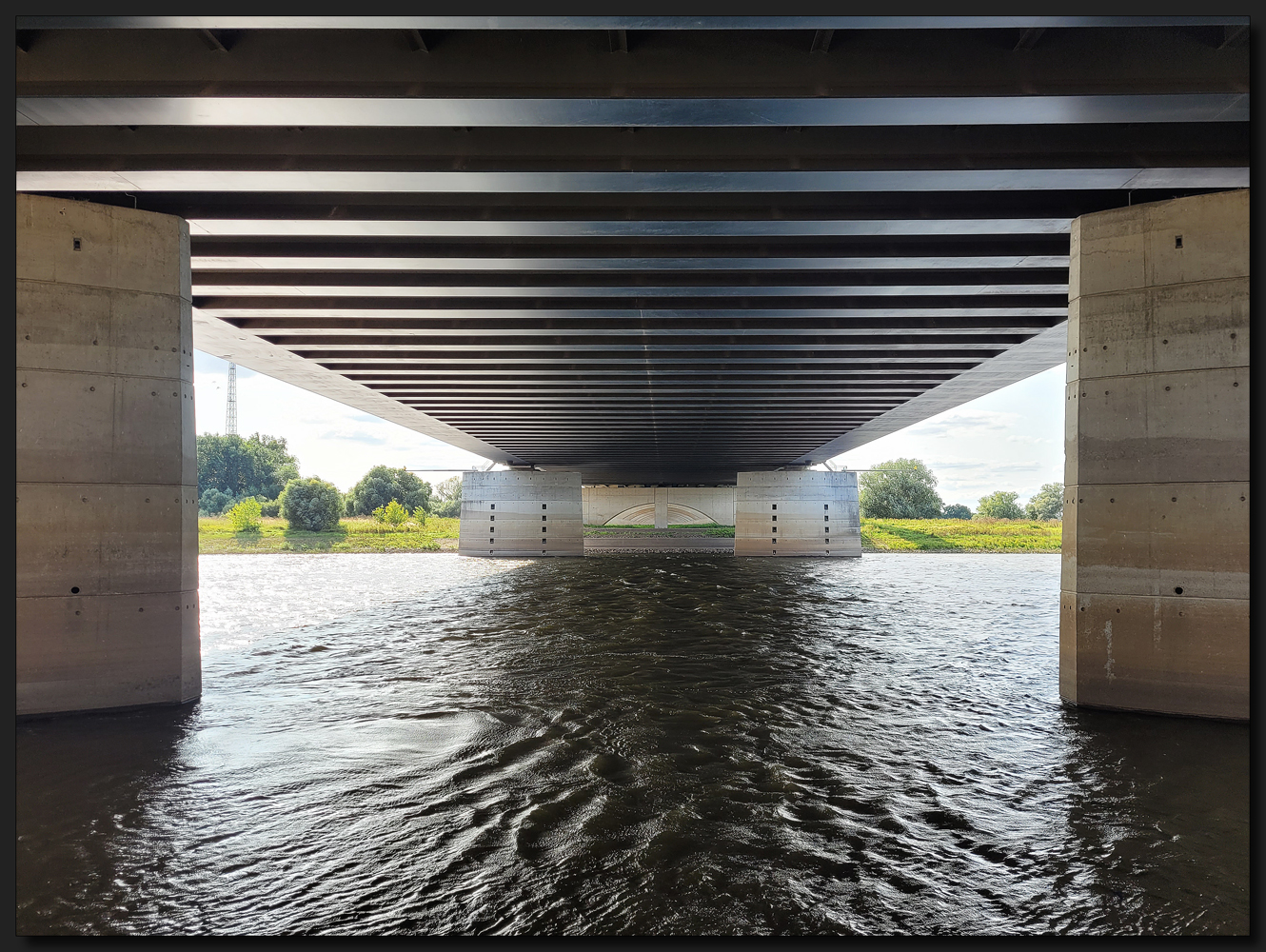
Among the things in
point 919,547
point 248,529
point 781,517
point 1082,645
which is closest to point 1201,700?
point 1082,645

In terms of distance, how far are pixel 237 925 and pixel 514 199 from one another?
7.40 m

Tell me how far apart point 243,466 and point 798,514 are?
69.3m

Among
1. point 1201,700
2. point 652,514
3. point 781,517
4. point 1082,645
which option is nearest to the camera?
point 1201,700

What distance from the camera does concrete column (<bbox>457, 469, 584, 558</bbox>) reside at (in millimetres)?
36625

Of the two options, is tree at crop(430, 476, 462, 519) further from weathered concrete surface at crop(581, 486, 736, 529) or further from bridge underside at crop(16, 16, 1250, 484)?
bridge underside at crop(16, 16, 1250, 484)

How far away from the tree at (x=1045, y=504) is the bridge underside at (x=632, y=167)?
6048cm

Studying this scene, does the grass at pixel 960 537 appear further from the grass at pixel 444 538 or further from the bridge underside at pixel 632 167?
the bridge underside at pixel 632 167

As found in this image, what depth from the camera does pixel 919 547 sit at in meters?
47.9

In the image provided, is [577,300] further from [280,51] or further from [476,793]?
[476,793]

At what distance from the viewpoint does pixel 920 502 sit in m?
A: 79.8

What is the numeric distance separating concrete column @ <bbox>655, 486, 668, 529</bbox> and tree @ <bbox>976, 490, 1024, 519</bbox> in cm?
3307

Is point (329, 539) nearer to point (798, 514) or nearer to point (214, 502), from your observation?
point (214, 502)

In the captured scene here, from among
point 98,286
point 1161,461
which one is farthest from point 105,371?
point 1161,461

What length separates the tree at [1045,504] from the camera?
66.9m
